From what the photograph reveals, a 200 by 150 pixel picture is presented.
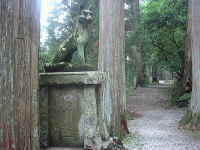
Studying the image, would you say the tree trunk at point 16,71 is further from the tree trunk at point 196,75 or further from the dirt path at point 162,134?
the tree trunk at point 196,75

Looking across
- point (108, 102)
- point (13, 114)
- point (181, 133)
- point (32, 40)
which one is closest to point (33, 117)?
point (13, 114)

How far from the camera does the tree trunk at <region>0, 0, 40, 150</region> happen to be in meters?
2.29

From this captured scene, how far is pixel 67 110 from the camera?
4.30 meters

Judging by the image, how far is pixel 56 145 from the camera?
4.34m

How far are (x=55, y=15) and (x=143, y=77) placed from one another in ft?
39.3

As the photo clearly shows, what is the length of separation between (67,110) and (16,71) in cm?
207

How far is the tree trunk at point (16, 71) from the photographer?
7.53 ft

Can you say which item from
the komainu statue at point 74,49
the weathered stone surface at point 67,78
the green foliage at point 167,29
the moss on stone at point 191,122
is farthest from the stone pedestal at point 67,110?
the green foliage at point 167,29

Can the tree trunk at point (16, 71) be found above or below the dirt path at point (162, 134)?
above

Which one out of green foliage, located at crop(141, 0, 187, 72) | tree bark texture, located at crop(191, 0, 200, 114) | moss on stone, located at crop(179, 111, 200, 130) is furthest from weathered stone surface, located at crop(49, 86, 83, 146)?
green foliage, located at crop(141, 0, 187, 72)

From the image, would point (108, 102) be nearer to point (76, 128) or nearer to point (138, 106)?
point (76, 128)

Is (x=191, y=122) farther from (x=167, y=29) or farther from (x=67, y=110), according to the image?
(x=167, y=29)

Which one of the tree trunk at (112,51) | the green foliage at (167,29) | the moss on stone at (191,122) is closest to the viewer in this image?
the tree trunk at (112,51)

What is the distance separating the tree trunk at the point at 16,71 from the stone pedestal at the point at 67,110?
1721mm
